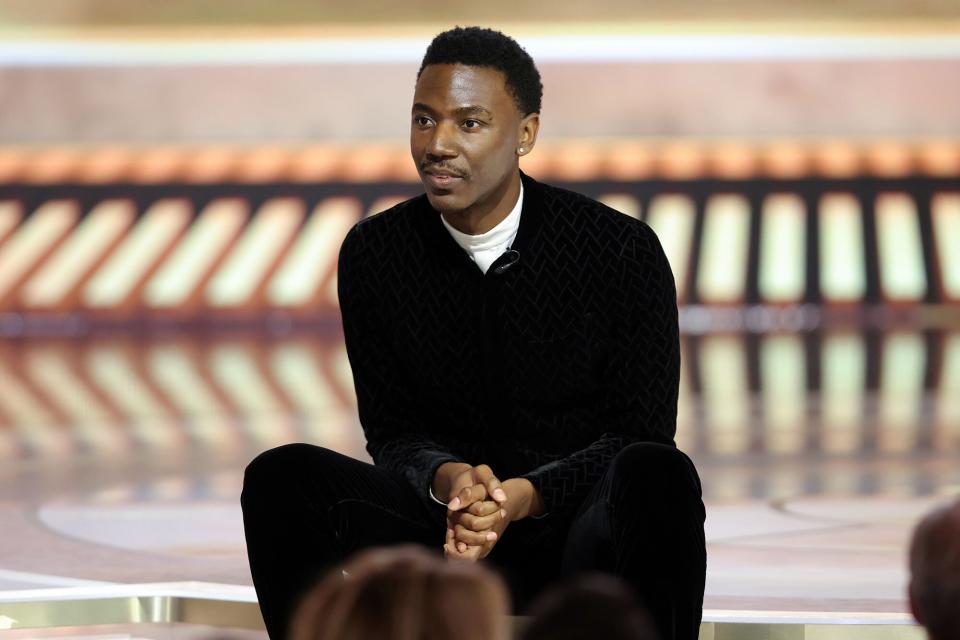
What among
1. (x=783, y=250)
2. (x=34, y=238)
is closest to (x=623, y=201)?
(x=783, y=250)

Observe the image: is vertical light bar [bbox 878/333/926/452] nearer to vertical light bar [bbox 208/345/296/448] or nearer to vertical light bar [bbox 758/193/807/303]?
vertical light bar [bbox 758/193/807/303]

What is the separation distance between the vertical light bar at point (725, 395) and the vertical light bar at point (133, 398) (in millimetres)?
1143

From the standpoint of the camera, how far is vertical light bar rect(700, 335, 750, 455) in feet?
10.1

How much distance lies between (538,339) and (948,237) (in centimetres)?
565

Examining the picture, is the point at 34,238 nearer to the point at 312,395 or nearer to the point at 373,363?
the point at 312,395

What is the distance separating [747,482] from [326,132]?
18.8 feet

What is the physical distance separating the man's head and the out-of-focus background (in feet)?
2.68

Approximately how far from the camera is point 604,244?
1416 millimetres

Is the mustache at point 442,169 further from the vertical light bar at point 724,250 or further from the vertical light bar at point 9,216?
the vertical light bar at point 9,216

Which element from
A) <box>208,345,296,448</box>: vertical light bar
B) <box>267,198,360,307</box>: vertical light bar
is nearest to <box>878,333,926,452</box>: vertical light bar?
<box>208,345,296,448</box>: vertical light bar

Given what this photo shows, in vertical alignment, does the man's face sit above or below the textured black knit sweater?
above

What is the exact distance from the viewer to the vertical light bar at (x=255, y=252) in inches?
259

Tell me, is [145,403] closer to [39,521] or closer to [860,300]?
[39,521]

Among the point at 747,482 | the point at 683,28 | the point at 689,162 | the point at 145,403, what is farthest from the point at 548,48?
the point at 747,482
